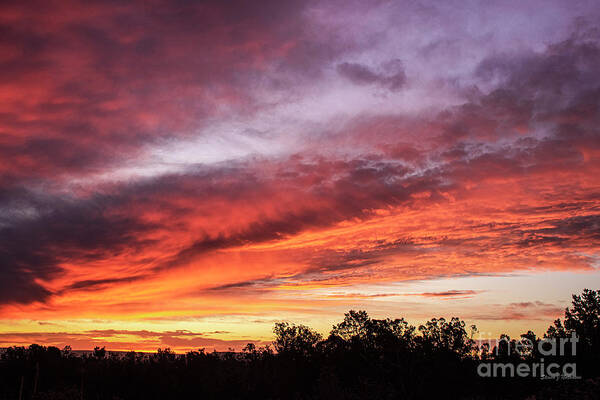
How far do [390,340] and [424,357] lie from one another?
5039mm

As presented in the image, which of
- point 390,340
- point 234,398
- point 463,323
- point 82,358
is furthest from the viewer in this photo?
point 463,323

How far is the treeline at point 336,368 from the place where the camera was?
2653 cm

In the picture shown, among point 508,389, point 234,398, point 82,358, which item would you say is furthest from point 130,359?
point 508,389

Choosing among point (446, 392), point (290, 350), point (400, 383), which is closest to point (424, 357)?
point (446, 392)

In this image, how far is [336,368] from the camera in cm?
3550

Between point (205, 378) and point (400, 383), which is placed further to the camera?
point (400, 383)

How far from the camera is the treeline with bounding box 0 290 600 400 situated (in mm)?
26531

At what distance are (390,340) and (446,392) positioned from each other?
9.69 metres

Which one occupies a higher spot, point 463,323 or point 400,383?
point 463,323

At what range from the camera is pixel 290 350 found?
40.9 meters

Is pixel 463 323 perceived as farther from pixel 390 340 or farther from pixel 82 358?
pixel 82 358

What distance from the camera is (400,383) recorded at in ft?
109

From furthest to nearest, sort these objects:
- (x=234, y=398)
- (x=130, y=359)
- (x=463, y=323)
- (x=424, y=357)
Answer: (x=463, y=323), (x=424, y=357), (x=130, y=359), (x=234, y=398)

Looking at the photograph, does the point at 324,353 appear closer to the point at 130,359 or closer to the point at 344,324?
the point at 344,324
